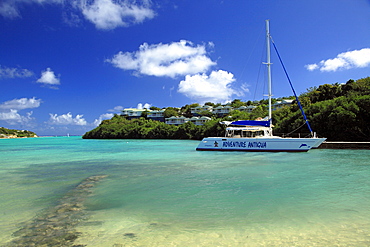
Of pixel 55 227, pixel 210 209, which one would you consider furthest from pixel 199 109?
pixel 55 227

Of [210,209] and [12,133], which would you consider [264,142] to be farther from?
[12,133]

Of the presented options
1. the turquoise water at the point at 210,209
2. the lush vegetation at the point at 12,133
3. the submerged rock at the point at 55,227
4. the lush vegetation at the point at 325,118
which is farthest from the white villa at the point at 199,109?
the lush vegetation at the point at 12,133

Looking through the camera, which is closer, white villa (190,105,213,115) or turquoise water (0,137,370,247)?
turquoise water (0,137,370,247)

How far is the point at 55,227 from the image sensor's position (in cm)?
479

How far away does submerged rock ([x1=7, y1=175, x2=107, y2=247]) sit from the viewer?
13.6 feet

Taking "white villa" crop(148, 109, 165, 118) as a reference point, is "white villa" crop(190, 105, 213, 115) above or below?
above

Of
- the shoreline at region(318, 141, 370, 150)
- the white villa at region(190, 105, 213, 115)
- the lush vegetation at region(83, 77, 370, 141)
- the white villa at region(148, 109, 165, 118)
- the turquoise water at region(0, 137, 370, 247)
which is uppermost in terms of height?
the white villa at region(190, 105, 213, 115)

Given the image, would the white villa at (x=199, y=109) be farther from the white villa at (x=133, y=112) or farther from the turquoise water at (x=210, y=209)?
the turquoise water at (x=210, y=209)

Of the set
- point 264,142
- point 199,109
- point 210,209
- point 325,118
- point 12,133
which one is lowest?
point 210,209

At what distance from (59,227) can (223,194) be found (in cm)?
440

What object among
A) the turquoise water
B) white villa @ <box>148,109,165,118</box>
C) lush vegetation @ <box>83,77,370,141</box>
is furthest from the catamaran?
white villa @ <box>148,109,165,118</box>

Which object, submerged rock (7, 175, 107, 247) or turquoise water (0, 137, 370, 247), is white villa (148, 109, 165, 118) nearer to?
turquoise water (0, 137, 370, 247)

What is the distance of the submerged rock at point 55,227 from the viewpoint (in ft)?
13.6

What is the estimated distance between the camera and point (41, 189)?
27.7 ft
